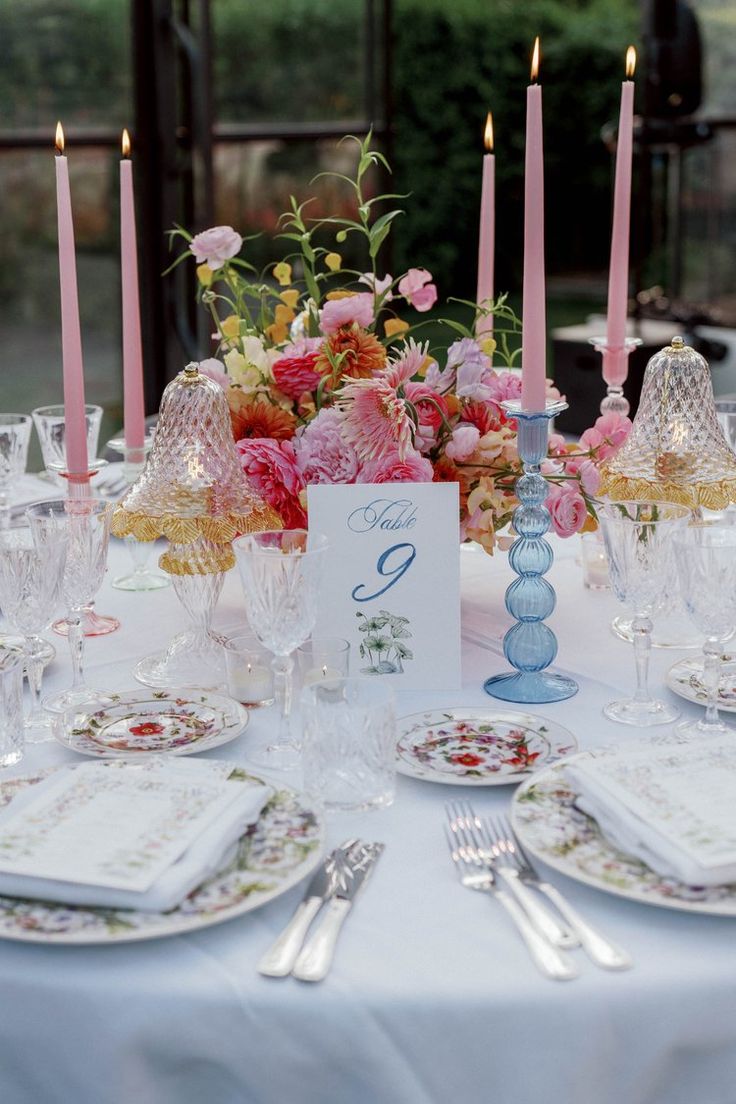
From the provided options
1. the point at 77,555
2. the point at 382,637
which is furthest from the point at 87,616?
the point at 382,637

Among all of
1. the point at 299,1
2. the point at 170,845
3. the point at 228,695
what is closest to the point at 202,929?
the point at 170,845

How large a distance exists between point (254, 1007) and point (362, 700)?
0.97 feet

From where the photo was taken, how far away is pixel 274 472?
1473mm

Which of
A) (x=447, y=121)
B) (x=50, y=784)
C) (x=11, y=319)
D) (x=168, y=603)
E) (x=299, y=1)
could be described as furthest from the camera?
(x=447, y=121)

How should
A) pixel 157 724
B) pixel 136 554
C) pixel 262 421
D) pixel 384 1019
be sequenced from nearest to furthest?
pixel 384 1019, pixel 157 724, pixel 262 421, pixel 136 554

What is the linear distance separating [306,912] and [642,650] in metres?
0.51

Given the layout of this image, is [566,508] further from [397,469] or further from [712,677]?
[712,677]

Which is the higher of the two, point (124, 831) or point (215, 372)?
point (215, 372)

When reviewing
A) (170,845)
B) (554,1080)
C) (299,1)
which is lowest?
(554,1080)

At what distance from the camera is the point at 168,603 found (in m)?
1.69

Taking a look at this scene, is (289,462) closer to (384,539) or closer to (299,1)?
(384,539)

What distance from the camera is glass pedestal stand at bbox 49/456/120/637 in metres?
1.60

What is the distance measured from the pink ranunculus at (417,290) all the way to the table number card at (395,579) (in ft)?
1.06

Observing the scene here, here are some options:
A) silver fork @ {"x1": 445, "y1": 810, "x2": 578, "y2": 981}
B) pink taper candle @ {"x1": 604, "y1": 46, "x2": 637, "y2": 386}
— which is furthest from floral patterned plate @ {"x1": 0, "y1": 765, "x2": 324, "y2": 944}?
pink taper candle @ {"x1": 604, "y1": 46, "x2": 637, "y2": 386}
